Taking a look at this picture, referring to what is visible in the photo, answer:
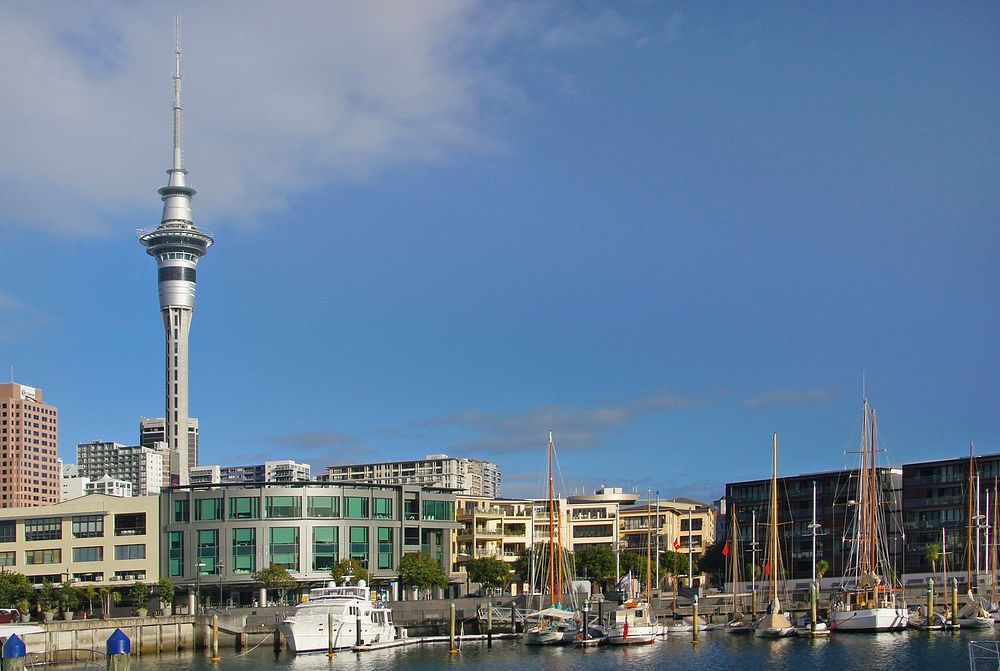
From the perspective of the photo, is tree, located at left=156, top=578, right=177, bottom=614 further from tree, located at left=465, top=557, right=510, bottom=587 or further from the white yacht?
tree, located at left=465, top=557, right=510, bottom=587

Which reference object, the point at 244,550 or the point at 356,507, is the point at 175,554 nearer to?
the point at 244,550

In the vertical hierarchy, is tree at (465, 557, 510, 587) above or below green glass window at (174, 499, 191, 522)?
below

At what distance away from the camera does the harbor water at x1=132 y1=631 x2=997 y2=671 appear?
84.8m

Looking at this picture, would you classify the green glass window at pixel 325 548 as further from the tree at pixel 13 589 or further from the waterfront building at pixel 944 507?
the waterfront building at pixel 944 507

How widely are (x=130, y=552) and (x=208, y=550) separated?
9074 millimetres

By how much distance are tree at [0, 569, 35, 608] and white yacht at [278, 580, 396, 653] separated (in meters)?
40.1

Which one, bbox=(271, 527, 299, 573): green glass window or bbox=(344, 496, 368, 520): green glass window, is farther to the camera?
bbox=(344, 496, 368, 520): green glass window

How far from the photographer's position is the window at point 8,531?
141613 mm

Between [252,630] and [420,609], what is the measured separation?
57.2ft

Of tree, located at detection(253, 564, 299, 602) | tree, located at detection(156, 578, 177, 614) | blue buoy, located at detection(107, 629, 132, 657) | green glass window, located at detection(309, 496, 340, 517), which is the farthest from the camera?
green glass window, located at detection(309, 496, 340, 517)

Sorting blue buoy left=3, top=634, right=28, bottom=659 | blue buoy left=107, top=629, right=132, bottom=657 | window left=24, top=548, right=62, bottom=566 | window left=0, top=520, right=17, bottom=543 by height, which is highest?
blue buoy left=3, top=634, right=28, bottom=659

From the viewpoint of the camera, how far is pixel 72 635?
307ft

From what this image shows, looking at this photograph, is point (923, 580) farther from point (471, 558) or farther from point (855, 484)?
point (471, 558)

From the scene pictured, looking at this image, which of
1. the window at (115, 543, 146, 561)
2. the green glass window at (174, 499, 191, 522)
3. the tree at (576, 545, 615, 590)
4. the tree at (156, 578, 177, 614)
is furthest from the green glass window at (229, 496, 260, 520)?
the tree at (576, 545, 615, 590)
